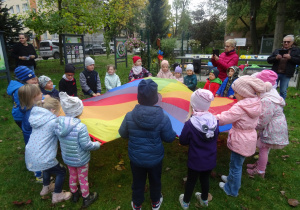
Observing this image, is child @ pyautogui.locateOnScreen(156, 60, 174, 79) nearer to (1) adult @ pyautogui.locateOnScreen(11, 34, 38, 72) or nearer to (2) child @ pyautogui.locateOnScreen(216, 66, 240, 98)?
(2) child @ pyautogui.locateOnScreen(216, 66, 240, 98)

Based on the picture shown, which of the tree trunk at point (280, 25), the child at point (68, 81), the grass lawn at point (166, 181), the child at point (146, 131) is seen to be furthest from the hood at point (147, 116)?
the tree trunk at point (280, 25)

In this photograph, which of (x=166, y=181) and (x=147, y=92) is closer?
(x=147, y=92)

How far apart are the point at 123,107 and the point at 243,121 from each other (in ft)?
6.16

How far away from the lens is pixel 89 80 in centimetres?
458

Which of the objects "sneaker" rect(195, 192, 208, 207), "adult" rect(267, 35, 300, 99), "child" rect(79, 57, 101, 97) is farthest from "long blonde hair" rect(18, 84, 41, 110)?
"adult" rect(267, 35, 300, 99)

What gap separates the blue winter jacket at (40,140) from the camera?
7.97 ft

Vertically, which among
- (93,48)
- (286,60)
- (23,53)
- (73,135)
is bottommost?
(73,135)

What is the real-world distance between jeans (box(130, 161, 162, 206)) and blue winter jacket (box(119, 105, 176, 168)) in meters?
0.12

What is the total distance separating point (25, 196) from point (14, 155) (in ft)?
4.46

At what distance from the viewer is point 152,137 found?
2152mm

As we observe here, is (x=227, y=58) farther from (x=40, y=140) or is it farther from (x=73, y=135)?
(x=40, y=140)

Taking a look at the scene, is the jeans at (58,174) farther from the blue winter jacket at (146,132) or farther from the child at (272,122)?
the child at (272,122)

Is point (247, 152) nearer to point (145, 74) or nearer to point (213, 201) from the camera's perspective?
point (213, 201)

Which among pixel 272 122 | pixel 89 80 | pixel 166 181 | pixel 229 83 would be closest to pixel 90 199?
pixel 166 181
